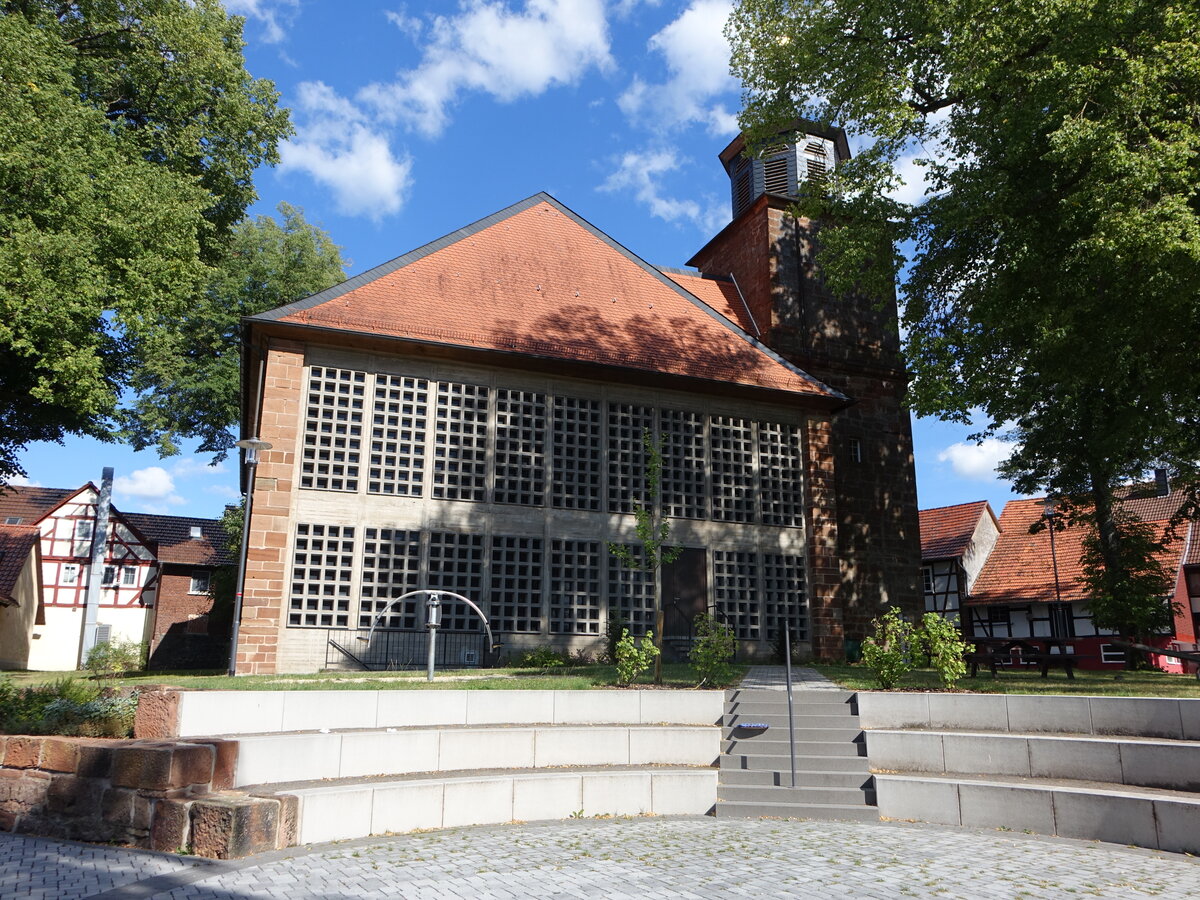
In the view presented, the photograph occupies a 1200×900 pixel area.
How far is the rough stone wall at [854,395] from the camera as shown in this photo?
82.5ft

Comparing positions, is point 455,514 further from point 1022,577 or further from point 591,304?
point 1022,577

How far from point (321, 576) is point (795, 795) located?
1156cm

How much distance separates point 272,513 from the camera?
59.2ft

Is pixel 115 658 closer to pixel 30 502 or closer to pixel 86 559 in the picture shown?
pixel 86 559

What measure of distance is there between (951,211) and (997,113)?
5.89ft

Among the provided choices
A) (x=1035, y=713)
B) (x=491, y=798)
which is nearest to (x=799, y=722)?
(x=1035, y=713)

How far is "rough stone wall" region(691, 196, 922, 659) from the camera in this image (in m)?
25.1

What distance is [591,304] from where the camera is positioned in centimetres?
2275

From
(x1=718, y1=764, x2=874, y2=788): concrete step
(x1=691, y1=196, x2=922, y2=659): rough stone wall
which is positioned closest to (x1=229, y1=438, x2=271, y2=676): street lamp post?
(x1=718, y1=764, x2=874, y2=788): concrete step

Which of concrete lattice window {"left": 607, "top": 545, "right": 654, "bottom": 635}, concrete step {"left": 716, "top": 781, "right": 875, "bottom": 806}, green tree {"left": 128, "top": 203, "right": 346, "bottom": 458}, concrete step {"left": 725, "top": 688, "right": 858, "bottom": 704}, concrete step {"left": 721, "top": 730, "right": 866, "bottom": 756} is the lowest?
concrete step {"left": 716, "top": 781, "right": 875, "bottom": 806}

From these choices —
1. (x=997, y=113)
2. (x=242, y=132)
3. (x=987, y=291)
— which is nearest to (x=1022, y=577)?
(x=987, y=291)

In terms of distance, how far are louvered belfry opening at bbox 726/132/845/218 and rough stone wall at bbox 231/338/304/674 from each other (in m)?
16.1

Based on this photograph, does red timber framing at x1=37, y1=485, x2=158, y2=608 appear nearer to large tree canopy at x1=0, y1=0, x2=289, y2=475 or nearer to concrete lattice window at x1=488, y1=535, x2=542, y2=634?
large tree canopy at x1=0, y1=0, x2=289, y2=475

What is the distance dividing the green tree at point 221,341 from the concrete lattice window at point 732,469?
53.1 ft
